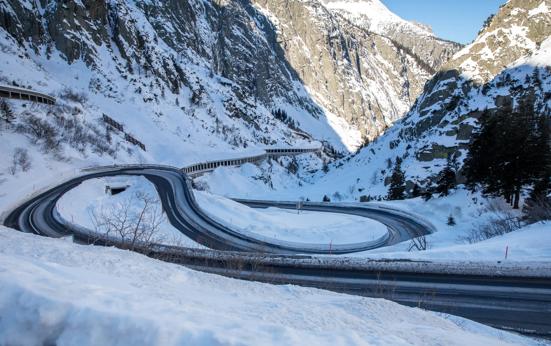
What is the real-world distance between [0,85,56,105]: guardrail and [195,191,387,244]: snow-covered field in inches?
1190

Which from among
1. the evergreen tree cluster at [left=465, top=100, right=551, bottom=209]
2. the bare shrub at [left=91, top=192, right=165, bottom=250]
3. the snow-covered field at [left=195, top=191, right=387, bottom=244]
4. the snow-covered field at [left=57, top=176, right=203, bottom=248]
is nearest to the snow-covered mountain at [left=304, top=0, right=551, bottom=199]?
the evergreen tree cluster at [left=465, top=100, right=551, bottom=209]

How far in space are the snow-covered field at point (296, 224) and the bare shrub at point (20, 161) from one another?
15803 millimetres

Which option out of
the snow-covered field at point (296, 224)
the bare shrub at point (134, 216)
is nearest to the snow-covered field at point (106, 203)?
the bare shrub at point (134, 216)

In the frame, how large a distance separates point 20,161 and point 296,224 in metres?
25.9

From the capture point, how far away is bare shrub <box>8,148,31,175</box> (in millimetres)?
31995

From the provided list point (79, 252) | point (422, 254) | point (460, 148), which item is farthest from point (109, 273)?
point (460, 148)

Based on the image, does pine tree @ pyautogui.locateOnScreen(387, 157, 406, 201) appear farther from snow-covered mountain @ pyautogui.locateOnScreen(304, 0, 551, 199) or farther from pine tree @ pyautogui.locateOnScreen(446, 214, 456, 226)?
pine tree @ pyautogui.locateOnScreen(446, 214, 456, 226)

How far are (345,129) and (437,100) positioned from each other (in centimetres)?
12500

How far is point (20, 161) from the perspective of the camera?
108ft

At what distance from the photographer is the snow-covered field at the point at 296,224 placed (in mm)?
27109

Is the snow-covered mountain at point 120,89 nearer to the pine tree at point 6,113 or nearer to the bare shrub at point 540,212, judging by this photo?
the pine tree at point 6,113

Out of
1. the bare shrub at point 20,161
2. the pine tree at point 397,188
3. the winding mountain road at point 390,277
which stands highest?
the pine tree at point 397,188

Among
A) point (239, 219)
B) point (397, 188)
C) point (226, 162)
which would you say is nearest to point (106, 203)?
point (239, 219)

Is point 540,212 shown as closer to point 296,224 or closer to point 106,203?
point 296,224
